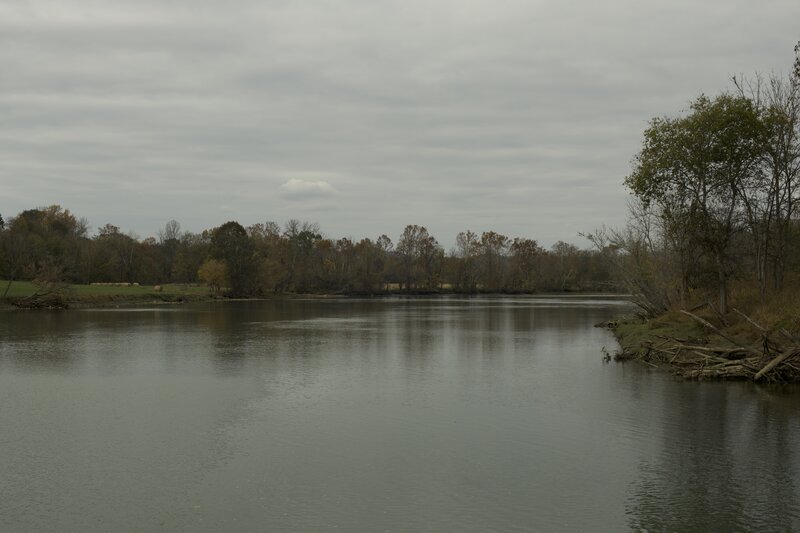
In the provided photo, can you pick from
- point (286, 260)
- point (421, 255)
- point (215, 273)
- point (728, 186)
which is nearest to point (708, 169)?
point (728, 186)

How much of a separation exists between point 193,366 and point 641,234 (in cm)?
3151

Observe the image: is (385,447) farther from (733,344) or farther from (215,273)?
(215,273)

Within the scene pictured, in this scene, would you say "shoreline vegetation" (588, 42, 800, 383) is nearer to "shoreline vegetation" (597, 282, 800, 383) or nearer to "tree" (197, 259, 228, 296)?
"shoreline vegetation" (597, 282, 800, 383)

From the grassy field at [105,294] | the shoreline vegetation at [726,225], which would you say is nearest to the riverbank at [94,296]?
the grassy field at [105,294]

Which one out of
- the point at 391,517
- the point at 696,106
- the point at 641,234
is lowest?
the point at 391,517

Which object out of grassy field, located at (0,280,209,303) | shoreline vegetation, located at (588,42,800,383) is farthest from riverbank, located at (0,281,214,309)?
shoreline vegetation, located at (588,42,800,383)

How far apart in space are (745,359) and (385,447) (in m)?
14.6

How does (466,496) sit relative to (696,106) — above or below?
below

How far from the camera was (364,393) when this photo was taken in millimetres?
20016

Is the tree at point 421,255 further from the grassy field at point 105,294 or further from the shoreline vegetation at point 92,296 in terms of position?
the grassy field at point 105,294

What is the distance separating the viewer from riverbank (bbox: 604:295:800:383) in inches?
848

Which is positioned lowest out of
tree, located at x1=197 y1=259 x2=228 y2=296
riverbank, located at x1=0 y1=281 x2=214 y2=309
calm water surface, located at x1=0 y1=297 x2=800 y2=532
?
calm water surface, located at x1=0 y1=297 x2=800 y2=532

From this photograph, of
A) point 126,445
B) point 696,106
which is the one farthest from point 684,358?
point 126,445

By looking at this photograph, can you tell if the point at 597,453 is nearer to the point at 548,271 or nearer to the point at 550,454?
the point at 550,454
